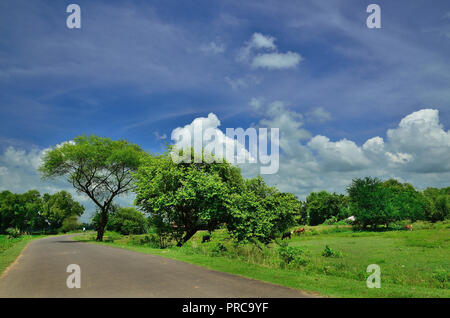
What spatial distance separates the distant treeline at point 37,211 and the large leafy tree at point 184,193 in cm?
7331

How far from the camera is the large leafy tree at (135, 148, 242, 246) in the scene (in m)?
23.9

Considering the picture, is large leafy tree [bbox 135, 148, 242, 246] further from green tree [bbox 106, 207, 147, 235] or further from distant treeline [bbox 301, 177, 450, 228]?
distant treeline [bbox 301, 177, 450, 228]

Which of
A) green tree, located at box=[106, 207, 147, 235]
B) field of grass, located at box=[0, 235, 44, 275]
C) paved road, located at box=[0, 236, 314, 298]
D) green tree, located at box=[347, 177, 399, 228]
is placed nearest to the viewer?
paved road, located at box=[0, 236, 314, 298]

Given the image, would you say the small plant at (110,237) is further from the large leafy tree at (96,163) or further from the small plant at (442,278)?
the small plant at (442,278)

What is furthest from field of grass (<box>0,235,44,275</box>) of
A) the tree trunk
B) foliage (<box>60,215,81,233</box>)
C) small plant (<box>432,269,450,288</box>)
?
foliage (<box>60,215,81,233</box>)

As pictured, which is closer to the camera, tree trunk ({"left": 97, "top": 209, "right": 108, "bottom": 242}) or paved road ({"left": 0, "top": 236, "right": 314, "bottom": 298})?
paved road ({"left": 0, "top": 236, "right": 314, "bottom": 298})

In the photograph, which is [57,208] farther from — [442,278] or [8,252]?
[442,278]

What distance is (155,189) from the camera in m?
26.8

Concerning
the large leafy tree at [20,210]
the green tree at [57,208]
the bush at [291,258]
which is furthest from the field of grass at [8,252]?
the green tree at [57,208]

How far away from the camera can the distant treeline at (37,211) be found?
81.5m

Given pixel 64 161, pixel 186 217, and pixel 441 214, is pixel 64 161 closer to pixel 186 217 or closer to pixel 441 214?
pixel 186 217

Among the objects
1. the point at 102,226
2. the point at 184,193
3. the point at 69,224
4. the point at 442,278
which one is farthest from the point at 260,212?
the point at 69,224

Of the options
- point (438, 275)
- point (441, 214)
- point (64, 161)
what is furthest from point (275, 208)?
point (441, 214)

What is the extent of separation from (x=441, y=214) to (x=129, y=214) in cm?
9236
